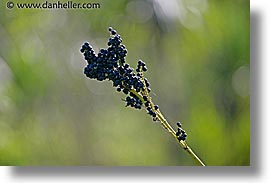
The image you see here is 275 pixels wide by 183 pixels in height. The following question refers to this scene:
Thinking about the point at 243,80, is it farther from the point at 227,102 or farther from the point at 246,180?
the point at 246,180

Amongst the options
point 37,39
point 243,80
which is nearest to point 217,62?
point 243,80

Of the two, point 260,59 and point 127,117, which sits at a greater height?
point 260,59

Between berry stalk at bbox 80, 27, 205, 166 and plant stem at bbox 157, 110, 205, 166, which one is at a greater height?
berry stalk at bbox 80, 27, 205, 166

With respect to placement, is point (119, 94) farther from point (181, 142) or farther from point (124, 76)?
point (181, 142)

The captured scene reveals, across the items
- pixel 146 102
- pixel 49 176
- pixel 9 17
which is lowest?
pixel 49 176

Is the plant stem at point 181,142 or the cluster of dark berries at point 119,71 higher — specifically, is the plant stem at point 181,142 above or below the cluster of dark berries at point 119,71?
below
